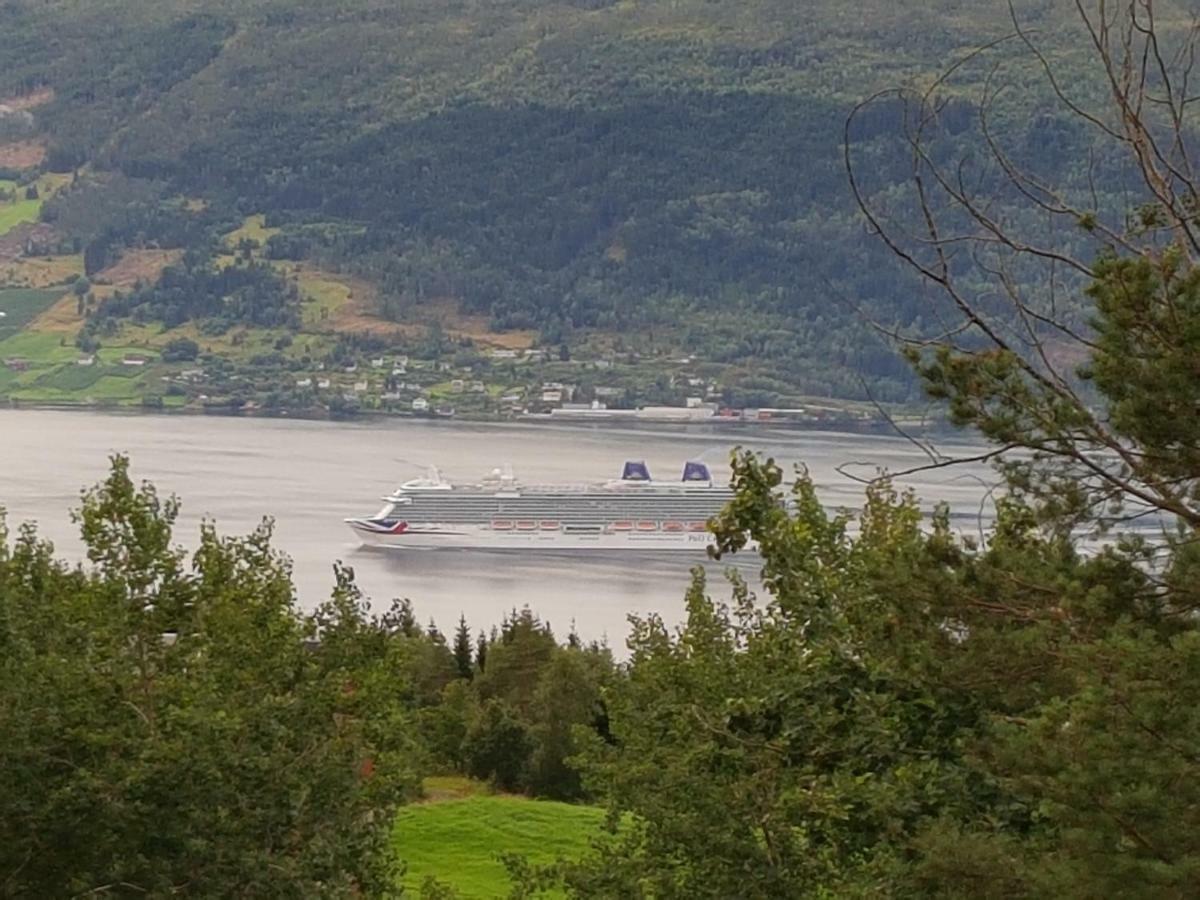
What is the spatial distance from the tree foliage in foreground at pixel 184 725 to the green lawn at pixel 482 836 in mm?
4110

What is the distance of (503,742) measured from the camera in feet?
46.1

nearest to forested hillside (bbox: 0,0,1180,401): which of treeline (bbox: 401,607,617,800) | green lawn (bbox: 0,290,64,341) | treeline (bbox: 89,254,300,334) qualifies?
treeline (bbox: 89,254,300,334)

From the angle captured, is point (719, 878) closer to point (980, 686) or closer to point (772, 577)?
point (772, 577)

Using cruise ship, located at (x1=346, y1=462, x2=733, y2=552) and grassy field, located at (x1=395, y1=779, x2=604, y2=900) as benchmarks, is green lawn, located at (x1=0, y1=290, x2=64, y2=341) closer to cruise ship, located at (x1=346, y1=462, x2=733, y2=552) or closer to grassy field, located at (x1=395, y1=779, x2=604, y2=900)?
cruise ship, located at (x1=346, y1=462, x2=733, y2=552)

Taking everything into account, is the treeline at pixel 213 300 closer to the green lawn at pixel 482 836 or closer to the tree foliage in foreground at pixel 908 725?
the green lawn at pixel 482 836

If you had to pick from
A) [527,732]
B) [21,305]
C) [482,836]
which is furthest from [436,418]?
[482,836]

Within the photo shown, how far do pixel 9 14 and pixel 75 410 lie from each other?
99168 millimetres

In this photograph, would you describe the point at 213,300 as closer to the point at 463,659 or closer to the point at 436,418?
the point at 436,418

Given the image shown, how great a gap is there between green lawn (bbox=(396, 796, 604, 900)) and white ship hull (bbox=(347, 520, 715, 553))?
25.4 metres

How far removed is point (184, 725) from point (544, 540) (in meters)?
33.6

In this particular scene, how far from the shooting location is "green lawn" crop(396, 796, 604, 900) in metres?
10.5

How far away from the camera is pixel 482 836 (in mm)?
11531

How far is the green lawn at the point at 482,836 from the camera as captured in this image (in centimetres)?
1055

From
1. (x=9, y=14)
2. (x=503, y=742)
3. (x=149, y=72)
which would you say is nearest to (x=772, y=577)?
(x=503, y=742)
